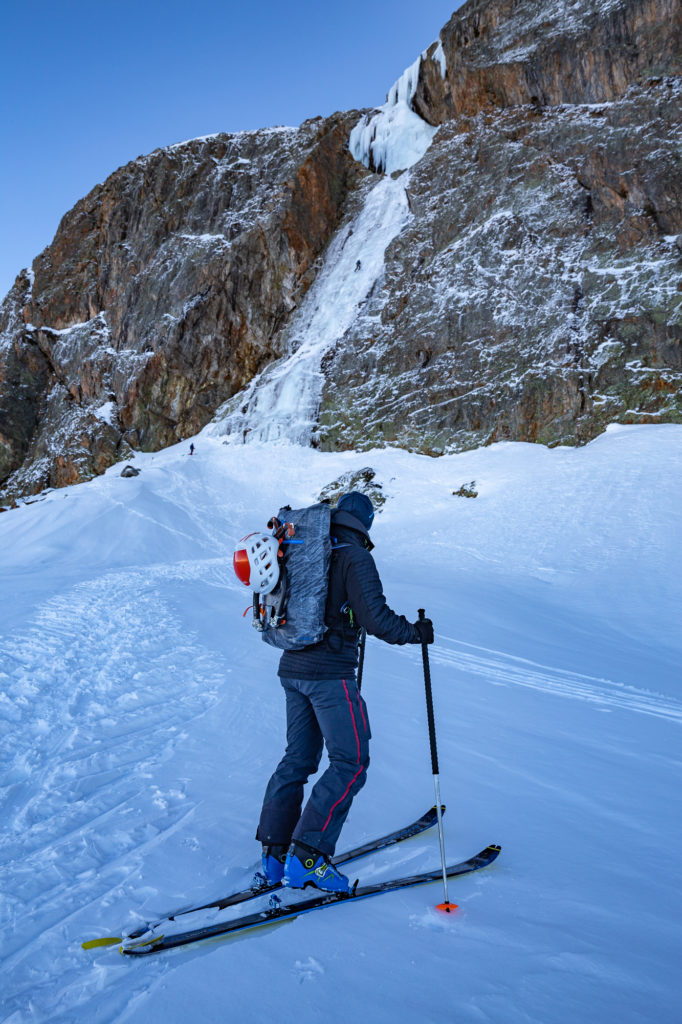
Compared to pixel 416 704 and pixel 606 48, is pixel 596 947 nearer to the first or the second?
pixel 416 704

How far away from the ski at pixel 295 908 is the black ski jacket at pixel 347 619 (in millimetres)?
958

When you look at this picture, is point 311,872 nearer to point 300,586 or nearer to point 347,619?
point 347,619

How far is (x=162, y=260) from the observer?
43688mm

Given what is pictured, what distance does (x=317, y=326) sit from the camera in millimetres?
35531

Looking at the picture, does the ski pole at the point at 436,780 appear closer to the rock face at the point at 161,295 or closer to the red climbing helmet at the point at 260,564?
the red climbing helmet at the point at 260,564

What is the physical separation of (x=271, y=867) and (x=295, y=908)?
0.29 metres

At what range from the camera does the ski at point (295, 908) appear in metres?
2.23

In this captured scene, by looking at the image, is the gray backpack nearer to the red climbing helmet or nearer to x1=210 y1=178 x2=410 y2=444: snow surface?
the red climbing helmet

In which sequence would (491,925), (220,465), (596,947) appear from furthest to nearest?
1. (220,465)
2. (491,925)
3. (596,947)

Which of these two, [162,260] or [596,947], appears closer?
[596,947]

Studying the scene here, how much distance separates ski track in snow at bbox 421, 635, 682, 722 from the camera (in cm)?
570

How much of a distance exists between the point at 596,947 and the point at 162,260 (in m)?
49.0

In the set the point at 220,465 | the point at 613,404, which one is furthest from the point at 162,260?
the point at 613,404

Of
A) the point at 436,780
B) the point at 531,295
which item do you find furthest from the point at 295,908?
the point at 531,295
